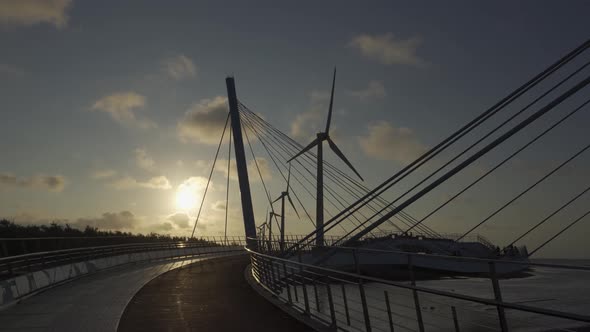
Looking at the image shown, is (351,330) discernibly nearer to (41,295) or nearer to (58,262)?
(41,295)

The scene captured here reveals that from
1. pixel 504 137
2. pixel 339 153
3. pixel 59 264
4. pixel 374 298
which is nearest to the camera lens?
pixel 504 137

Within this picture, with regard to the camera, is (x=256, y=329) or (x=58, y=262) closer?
(x=256, y=329)

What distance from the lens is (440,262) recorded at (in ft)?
268

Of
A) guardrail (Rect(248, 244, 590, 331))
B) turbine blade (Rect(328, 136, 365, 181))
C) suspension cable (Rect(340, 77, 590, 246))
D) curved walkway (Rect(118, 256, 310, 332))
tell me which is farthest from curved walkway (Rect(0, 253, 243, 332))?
turbine blade (Rect(328, 136, 365, 181))

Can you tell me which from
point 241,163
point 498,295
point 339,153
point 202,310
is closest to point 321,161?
point 339,153

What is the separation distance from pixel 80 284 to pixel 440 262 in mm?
70507

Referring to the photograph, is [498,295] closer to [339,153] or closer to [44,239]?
[44,239]

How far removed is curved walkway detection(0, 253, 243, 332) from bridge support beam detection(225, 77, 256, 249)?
14.0 metres

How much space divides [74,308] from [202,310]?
337cm

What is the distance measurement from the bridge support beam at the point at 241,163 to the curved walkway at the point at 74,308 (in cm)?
1403

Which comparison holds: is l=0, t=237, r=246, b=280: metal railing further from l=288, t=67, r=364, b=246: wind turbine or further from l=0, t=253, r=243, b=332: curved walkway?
l=288, t=67, r=364, b=246: wind turbine

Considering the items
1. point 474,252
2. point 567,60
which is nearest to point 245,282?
point 567,60

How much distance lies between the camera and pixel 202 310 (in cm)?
1355

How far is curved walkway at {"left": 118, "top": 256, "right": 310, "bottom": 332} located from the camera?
1109 centimetres
